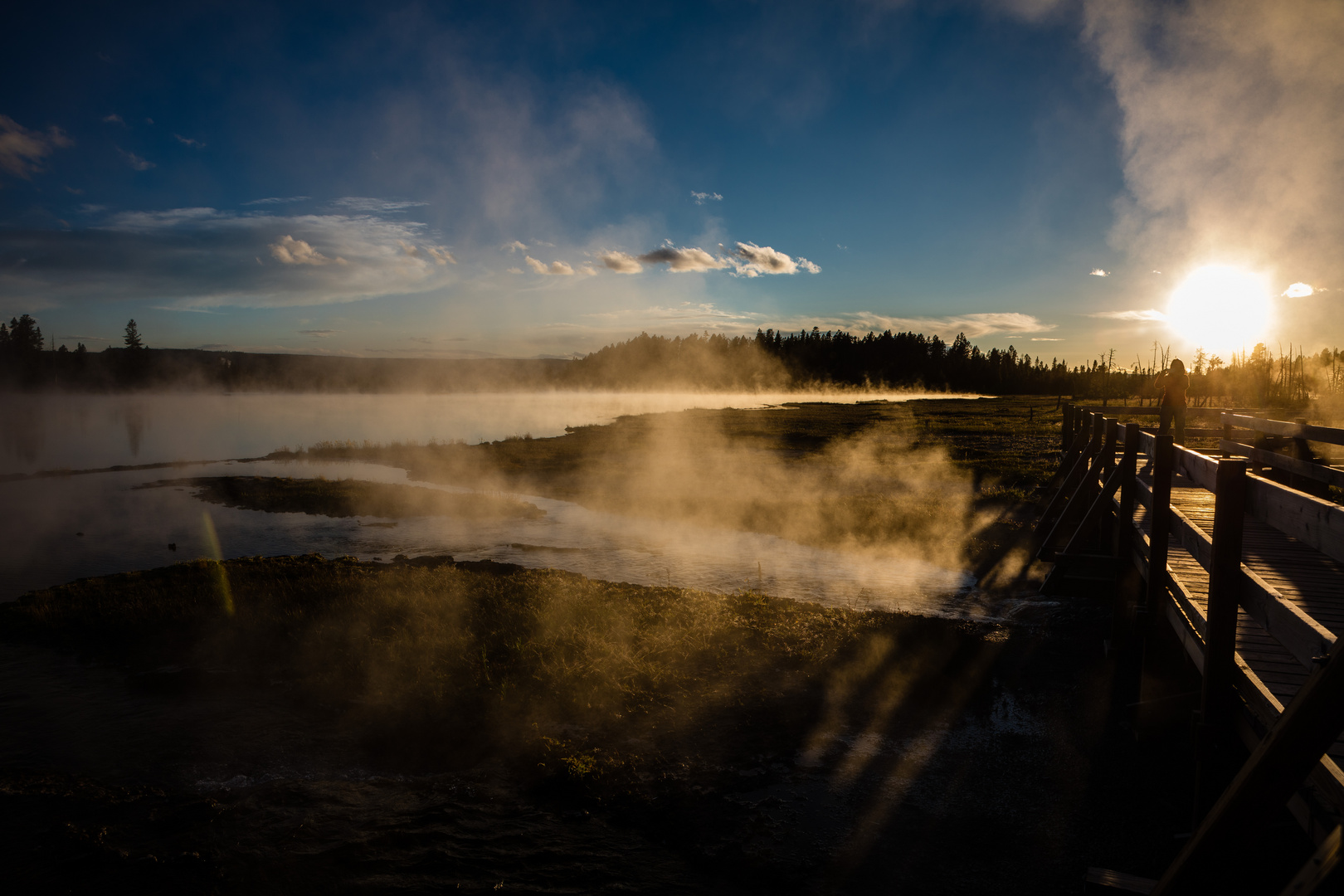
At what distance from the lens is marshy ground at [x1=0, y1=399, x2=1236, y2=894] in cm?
585

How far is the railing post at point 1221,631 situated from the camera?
4148mm

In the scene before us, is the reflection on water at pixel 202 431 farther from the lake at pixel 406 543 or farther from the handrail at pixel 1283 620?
the handrail at pixel 1283 620

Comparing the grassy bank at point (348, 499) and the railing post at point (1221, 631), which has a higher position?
the railing post at point (1221, 631)

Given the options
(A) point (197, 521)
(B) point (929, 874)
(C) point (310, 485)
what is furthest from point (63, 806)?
(C) point (310, 485)

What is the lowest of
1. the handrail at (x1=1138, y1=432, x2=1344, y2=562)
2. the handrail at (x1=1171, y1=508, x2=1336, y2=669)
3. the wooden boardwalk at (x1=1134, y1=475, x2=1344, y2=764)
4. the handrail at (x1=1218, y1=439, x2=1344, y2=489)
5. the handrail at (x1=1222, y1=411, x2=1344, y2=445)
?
the wooden boardwalk at (x1=1134, y1=475, x2=1344, y2=764)

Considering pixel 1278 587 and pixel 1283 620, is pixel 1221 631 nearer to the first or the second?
pixel 1283 620

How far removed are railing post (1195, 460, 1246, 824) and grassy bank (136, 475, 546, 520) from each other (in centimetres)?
2001

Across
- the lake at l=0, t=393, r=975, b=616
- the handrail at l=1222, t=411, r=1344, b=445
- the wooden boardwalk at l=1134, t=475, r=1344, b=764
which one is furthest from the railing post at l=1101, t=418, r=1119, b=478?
the lake at l=0, t=393, r=975, b=616

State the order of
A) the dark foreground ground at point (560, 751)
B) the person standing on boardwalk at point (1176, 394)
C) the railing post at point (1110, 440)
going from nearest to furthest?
the dark foreground ground at point (560, 751), the railing post at point (1110, 440), the person standing on boardwalk at point (1176, 394)

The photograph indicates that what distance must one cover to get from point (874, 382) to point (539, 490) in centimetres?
16773

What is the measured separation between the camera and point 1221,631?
4.50m

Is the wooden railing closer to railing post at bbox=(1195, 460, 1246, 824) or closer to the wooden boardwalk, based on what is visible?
railing post at bbox=(1195, 460, 1246, 824)

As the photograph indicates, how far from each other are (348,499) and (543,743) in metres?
21.5

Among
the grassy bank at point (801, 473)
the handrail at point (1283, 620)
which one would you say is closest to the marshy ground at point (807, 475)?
the grassy bank at point (801, 473)
